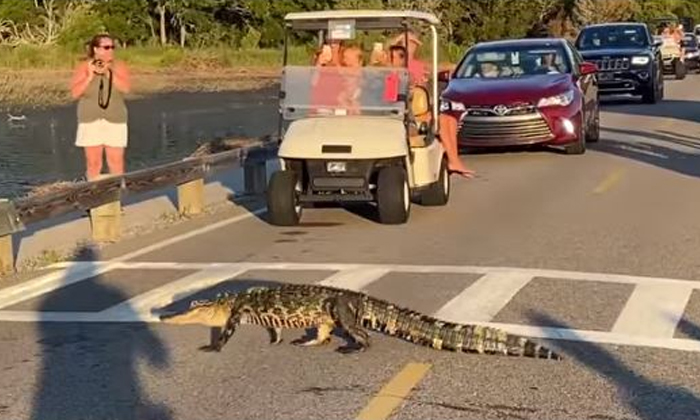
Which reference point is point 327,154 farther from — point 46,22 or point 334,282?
point 46,22

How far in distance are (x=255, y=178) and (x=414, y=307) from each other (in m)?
7.49

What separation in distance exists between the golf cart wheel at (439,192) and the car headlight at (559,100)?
17.3 feet

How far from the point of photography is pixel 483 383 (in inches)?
290

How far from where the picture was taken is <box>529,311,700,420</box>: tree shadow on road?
22.4 ft

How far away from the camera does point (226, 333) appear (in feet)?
26.8

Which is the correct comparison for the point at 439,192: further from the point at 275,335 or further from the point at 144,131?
the point at 144,131

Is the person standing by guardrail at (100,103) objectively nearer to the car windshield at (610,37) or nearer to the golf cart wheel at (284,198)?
the golf cart wheel at (284,198)

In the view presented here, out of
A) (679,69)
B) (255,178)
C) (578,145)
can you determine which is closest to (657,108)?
(578,145)

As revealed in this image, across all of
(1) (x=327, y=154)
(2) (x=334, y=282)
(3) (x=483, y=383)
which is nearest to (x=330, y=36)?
(1) (x=327, y=154)

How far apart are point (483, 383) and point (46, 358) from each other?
2.55 meters

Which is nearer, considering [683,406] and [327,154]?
[683,406]

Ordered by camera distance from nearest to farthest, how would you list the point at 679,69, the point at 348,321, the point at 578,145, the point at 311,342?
the point at 348,321 < the point at 311,342 < the point at 578,145 < the point at 679,69

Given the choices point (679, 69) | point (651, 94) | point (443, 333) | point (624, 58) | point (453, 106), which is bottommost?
point (679, 69)

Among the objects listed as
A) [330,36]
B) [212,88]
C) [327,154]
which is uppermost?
[330,36]
